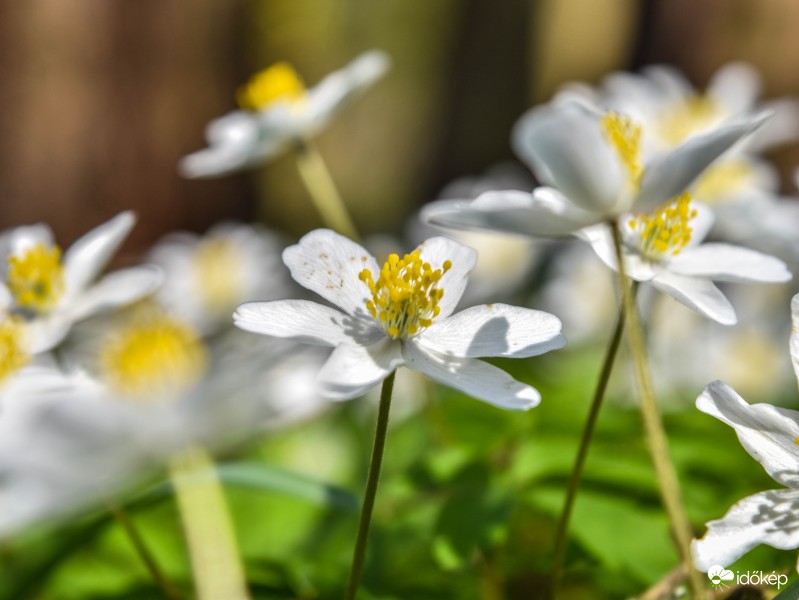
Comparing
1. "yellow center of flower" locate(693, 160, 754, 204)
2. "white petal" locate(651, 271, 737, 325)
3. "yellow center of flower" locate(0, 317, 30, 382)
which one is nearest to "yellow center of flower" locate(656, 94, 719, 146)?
"yellow center of flower" locate(693, 160, 754, 204)

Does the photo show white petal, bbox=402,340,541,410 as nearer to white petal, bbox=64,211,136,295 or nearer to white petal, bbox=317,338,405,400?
white petal, bbox=317,338,405,400

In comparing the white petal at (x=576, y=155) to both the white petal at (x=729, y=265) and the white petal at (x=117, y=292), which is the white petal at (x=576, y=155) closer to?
the white petal at (x=729, y=265)

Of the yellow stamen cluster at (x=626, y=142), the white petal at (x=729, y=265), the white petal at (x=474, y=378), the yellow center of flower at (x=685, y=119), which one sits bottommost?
the white petal at (x=474, y=378)

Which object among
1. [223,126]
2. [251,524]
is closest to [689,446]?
[251,524]

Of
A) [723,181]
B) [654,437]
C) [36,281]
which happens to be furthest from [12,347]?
[723,181]

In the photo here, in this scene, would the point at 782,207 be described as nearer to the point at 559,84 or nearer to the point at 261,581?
the point at 261,581

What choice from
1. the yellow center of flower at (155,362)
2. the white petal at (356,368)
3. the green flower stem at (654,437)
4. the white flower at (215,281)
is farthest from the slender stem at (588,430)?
the white flower at (215,281)
